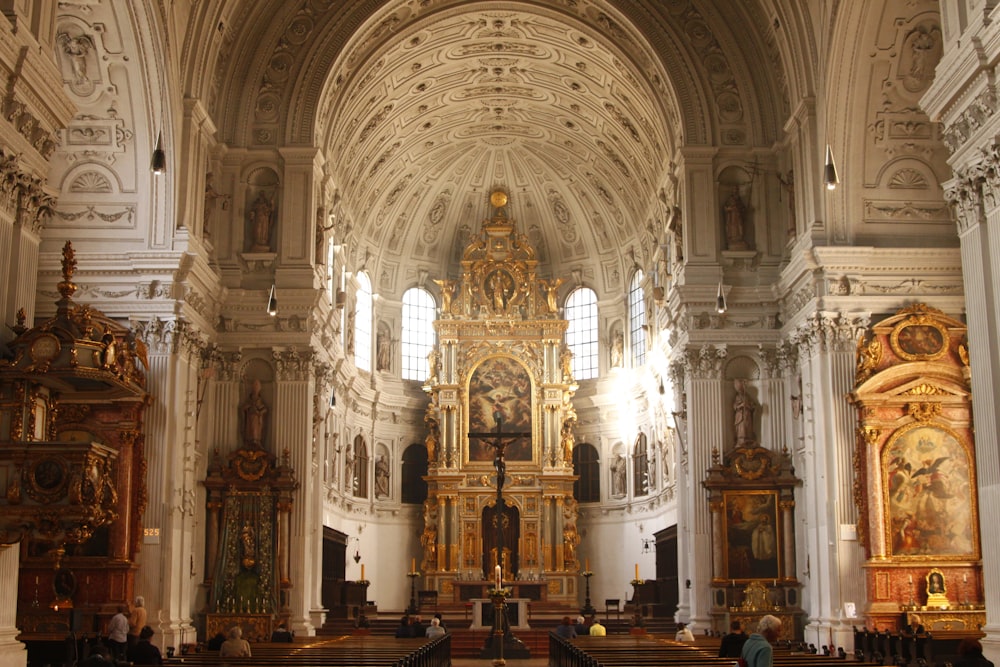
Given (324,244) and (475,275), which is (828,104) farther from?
(475,275)

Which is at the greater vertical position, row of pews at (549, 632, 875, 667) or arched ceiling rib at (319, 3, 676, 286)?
arched ceiling rib at (319, 3, 676, 286)

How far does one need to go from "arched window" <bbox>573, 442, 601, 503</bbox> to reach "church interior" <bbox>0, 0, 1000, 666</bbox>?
205 centimetres

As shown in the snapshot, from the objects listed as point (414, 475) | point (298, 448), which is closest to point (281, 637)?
point (298, 448)

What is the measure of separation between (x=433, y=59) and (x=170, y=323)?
1406 centimetres

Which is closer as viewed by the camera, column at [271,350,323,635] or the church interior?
the church interior

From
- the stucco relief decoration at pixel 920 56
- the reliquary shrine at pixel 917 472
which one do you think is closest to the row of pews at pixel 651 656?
the reliquary shrine at pixel 917 472

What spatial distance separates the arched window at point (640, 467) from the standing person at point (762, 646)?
1143 inches

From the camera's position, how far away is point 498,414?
101 ft

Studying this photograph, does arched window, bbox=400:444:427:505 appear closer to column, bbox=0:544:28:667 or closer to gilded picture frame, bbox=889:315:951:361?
gilded picture frame, bbox=889:315:951:361

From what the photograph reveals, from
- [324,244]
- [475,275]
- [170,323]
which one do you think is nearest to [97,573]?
[170,323]

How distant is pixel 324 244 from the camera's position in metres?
32.6

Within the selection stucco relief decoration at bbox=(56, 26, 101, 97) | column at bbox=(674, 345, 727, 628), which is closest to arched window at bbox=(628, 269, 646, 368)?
column at bbox=(674, 345, 727, 628)

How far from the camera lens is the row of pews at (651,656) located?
46.5ft

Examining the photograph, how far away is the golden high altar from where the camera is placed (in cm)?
4128
